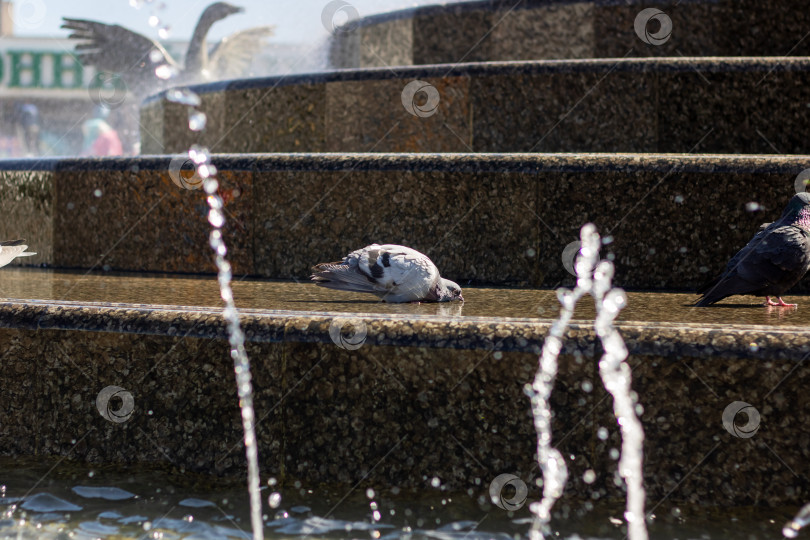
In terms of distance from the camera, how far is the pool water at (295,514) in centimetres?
200

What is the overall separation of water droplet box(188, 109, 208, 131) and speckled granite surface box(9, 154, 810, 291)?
1268mm

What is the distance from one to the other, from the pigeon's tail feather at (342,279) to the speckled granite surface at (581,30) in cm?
314

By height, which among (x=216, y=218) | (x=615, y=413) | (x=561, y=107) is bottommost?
(x=615, y=413)

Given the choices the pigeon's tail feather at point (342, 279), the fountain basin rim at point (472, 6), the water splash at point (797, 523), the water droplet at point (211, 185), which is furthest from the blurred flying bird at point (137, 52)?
the water splash at point (797, 523)

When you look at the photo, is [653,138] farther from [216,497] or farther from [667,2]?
[216,497]

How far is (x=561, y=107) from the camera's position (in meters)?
4.29

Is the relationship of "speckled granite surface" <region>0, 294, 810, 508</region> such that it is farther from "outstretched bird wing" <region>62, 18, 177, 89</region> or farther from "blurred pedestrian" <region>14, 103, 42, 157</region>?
"blurred pedestrian" <region>14, 103, 42, 157</region>

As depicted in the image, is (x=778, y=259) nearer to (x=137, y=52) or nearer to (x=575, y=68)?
(x=575, y=68)

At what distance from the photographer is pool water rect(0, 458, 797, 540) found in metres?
2.00

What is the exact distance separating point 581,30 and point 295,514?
172 inches

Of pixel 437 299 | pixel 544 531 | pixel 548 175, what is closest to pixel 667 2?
pixel 548 175

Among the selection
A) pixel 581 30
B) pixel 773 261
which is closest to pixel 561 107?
pixel 581 30

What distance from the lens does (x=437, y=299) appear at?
296 cm

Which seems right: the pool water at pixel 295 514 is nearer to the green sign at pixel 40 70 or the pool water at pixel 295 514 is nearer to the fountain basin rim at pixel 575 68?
the fountain basin rim at pixel 575 68
